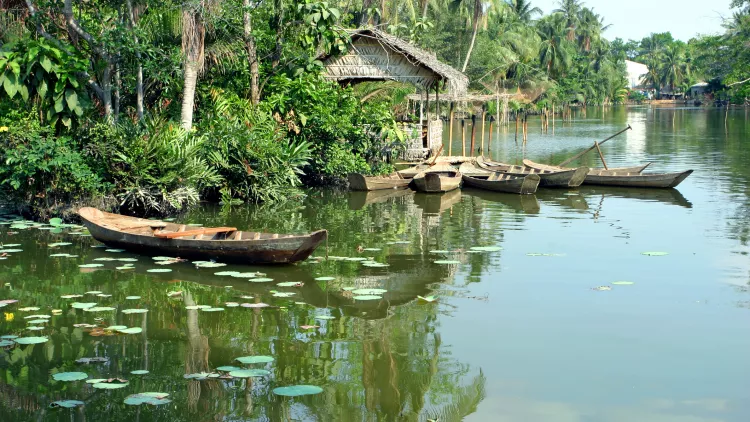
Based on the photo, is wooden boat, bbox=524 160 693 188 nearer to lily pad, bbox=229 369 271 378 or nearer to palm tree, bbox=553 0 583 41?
lily pad, bbox=229 369 271 378

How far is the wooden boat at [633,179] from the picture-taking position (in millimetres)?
18938

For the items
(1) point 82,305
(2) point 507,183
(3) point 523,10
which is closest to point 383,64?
(2) point 507,183

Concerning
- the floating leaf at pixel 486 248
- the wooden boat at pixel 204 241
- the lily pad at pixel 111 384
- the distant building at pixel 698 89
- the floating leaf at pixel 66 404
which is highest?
the distant building at pixel 698 89

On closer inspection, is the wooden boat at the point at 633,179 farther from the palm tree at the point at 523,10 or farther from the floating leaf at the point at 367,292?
the palm tree at the point at 523,10

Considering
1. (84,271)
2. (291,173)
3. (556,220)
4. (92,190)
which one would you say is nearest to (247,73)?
(291,173)

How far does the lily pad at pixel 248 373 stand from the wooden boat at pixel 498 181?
490 inches

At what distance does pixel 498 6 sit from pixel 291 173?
34.4 meters

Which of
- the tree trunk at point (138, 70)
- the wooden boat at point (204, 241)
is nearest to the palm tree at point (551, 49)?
the tree trunk at point (138, 70)

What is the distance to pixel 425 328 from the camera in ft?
26.6

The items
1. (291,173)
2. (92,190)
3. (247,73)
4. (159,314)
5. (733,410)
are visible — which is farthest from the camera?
(247,73)

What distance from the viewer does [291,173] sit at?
16297 millimetres

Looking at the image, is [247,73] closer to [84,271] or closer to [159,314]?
[84,271]

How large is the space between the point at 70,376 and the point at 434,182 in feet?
41.8

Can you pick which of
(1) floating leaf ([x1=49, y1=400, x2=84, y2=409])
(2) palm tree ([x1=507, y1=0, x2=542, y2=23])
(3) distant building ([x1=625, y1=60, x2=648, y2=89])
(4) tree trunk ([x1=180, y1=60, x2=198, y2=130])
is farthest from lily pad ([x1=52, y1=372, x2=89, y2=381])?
(3) distant building ([x1=625, y1=60, x2=648, y2=89])
